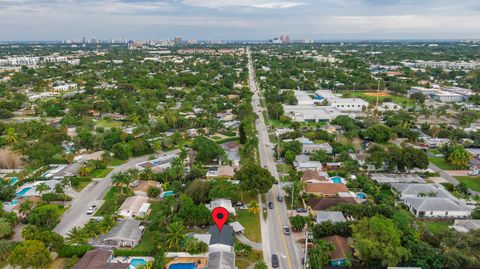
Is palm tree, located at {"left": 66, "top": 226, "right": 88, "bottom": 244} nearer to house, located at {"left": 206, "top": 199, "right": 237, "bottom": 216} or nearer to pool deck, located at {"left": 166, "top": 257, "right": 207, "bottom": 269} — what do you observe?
pool deck, located at {"left": 166, "top": 257, "right": 207, "bottom": 269}

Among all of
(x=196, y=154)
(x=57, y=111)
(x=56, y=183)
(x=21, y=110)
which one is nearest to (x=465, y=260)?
(x=196, y=154)

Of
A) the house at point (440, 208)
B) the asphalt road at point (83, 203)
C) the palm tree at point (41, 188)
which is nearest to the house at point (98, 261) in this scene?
the asphalt road at point (83, 203)

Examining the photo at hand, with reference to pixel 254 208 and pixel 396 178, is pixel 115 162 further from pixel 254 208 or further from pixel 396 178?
pixel 396 178

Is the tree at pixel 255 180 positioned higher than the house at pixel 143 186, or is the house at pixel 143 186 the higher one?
the tree at pixel 255 180

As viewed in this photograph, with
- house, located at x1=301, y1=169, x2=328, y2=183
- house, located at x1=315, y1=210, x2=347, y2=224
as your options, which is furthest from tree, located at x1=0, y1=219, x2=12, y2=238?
house, located at x1=301, y1=169, x2=328, y2=183

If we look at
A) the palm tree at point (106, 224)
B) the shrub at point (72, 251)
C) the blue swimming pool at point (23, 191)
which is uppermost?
the palm tree at point (106, 224)

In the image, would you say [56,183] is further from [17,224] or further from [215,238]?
[215,238]

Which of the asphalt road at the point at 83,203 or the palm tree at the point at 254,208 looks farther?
the palm tree at the point at 254,208

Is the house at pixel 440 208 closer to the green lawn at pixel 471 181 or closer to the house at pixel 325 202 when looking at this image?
the house at pixel 325 202
